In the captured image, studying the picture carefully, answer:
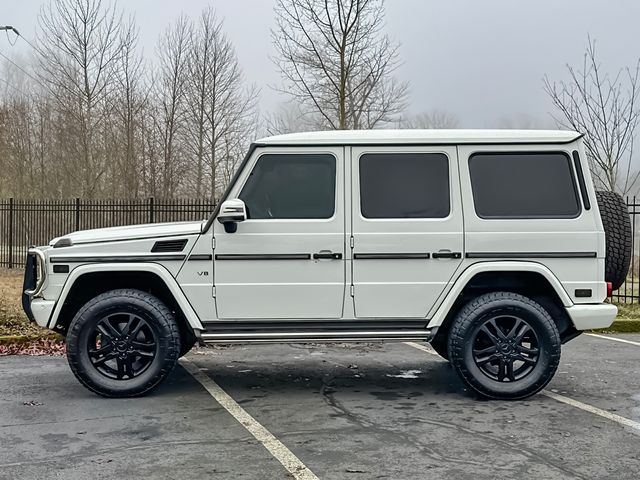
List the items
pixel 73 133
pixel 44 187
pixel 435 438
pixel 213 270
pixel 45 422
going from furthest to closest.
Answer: pixel 44 187, pixel 73 133, pixel 213 270, pixel 45 422, pixel 435 438

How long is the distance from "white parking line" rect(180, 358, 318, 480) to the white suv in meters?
0.57

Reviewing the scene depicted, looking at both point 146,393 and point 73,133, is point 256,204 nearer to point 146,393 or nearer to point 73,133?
point 146,393

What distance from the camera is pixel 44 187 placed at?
27.3 m

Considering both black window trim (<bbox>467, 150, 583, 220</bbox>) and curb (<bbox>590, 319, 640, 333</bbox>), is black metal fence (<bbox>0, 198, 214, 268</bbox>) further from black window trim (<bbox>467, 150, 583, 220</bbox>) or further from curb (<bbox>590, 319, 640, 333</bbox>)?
black window trim (<bbox>467, 150, 583, 220</bbox>)

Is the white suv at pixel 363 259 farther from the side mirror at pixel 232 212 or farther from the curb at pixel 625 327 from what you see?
the curb at pixel 625 327

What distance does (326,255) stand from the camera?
18.0 feet

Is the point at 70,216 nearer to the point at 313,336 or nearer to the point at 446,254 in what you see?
the point at 313,336

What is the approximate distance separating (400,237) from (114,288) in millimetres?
2596

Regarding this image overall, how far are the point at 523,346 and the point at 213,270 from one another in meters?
2.78

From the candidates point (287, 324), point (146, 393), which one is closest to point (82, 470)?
point (146, 393)

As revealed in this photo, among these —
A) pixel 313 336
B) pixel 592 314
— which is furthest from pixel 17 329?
pixel 592 314

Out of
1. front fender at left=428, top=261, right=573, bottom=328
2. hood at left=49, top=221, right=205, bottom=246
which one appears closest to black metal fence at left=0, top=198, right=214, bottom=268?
hood at left=49, top=221, right=205, bottom=246

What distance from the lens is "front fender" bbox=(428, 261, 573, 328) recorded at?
5.49 metres

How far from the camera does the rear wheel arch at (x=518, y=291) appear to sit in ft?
18.6
